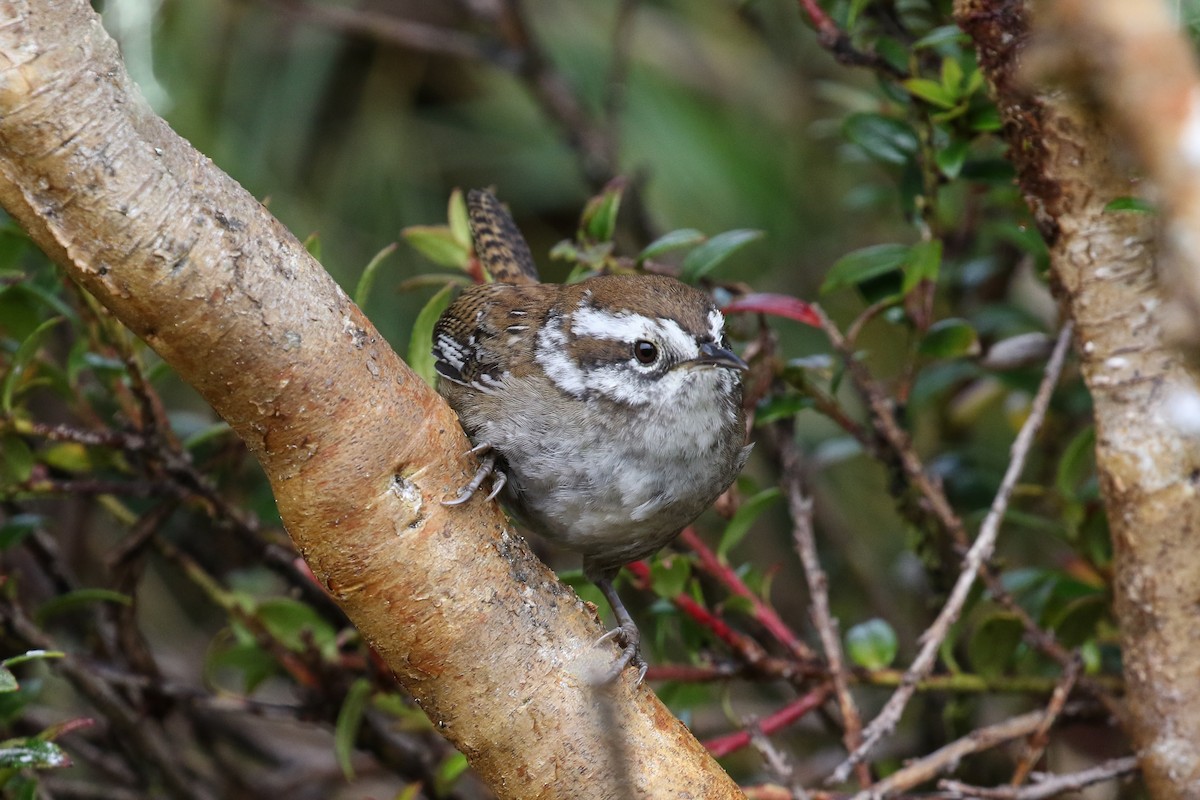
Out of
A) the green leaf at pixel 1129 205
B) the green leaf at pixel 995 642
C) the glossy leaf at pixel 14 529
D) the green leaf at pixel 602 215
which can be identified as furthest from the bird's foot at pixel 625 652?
the glossy leaf at pixel 14 529

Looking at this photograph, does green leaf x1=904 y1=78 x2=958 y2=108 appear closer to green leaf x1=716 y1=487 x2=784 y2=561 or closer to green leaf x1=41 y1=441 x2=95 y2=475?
green leaf x1=716 y1=487 x2=784 y2=561

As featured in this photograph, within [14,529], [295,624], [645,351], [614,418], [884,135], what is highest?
[884,135]


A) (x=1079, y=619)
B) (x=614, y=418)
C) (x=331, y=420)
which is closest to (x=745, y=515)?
(x=614, y=418)

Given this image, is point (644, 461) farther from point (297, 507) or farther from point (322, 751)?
point (322, 751)

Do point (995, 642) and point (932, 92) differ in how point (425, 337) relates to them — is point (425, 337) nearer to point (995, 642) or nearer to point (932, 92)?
point (932, 92)

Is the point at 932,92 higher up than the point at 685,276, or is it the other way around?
the point at 932,92
